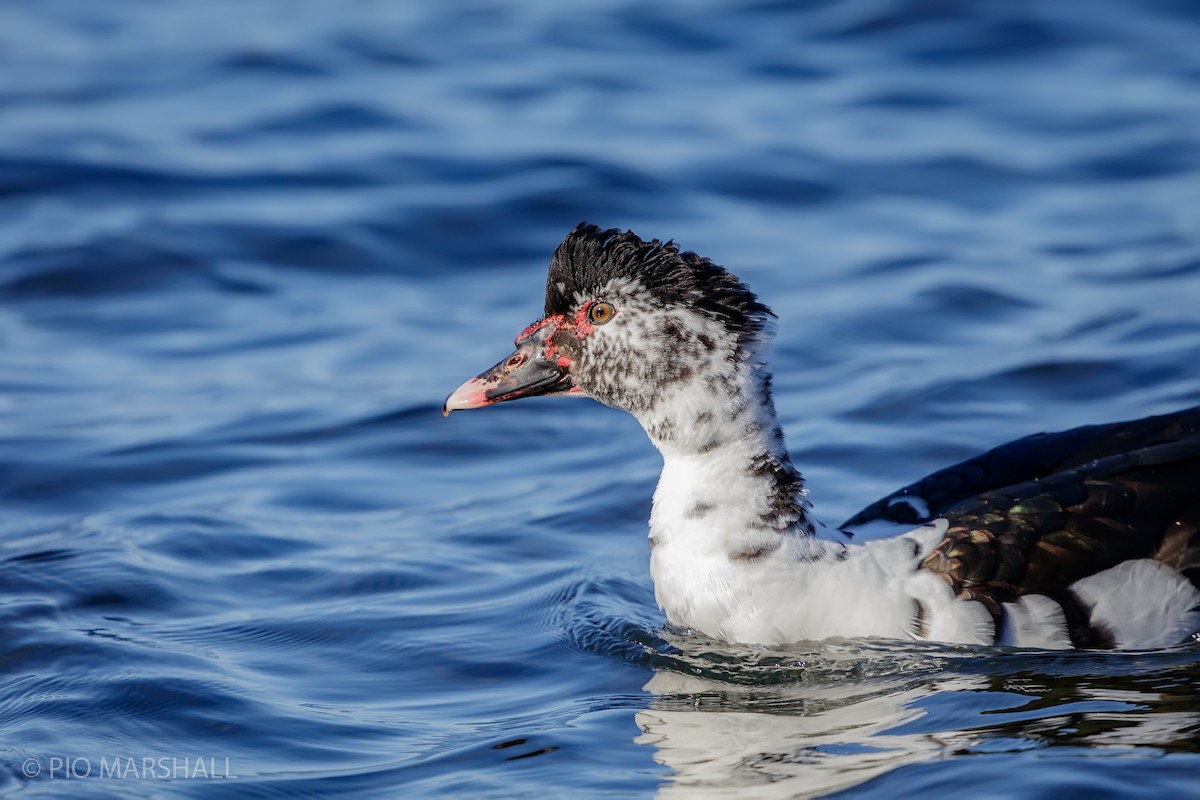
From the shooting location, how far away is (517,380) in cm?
727

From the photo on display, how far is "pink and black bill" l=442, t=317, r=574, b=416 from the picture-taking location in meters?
7.26

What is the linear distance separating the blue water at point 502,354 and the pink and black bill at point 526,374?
1.16 m

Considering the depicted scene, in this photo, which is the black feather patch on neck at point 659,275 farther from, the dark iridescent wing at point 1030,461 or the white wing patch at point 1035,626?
the white wing patch at point 1035,626

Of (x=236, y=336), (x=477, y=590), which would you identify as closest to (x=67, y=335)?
(x=236, y=336)

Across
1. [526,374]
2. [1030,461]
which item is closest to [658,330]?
[526,374]

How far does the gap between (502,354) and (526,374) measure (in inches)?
161

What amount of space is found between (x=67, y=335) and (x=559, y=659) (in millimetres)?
5928

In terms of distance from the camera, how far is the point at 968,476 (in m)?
7.54

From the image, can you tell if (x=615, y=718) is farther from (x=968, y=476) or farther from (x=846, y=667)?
(x=968, y=476)

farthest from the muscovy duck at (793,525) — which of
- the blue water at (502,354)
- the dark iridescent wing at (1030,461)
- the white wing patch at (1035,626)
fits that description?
the dark iridescent wing at (1030,461)

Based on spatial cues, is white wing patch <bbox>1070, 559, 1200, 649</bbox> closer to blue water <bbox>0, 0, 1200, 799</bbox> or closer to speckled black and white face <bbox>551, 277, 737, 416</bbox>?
blue water <bbox>0, 0, 1200, 799</bbox>

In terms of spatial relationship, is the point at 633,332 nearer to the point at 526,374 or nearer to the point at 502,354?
the point at 526,374

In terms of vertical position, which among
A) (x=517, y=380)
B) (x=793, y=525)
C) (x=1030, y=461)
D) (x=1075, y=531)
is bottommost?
(x=1075, y=531)

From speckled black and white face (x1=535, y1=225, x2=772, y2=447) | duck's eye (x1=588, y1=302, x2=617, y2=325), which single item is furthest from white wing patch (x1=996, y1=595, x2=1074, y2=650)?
duck's eye (x1=588, y1=302, x2=617, y2=325)
